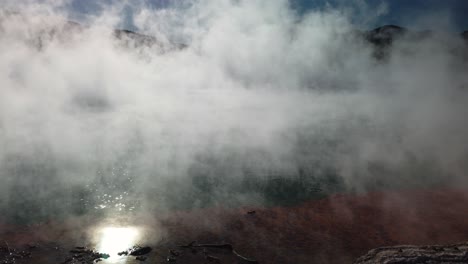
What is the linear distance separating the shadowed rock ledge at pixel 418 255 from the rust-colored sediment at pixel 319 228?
0.57m

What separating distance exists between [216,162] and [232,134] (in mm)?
3566

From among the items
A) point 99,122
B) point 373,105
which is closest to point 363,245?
point 99,122

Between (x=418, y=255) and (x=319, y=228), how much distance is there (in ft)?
6.64

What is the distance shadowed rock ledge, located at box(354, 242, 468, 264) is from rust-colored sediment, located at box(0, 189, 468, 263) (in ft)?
1.87

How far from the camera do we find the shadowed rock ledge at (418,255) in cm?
484

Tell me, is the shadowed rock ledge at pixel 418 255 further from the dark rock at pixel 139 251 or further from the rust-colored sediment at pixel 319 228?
the dark rock at pixel 139 251

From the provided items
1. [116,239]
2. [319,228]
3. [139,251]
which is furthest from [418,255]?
[116,239]

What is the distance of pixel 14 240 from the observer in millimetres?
6285

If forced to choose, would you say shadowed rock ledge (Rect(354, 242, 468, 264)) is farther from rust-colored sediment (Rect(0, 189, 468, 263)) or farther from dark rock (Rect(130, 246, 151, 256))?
dark rock (Rect(130, 246, 151, 256))

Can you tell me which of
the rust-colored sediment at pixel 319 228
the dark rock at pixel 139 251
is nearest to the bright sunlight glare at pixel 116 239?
the dark rock at pixel 139 251

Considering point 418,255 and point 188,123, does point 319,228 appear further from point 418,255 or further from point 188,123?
point 188,123

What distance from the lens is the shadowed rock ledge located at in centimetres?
484

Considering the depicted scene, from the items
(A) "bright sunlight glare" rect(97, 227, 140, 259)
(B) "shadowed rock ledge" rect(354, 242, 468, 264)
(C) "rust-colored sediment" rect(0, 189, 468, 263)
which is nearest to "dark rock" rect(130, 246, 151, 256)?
(A) "bright sunlight glare" rect(97, 227, 140, 259)

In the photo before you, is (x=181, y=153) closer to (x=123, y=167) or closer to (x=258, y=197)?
(x=123, y=167)
